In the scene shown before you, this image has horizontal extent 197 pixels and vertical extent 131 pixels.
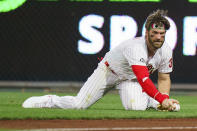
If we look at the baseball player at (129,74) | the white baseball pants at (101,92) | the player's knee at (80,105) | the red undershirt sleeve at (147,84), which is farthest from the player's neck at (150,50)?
the player's knee at (80,105)

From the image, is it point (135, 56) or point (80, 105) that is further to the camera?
point (80, 105)

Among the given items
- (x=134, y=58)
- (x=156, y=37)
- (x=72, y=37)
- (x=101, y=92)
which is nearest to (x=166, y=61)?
(x=156, y=37)

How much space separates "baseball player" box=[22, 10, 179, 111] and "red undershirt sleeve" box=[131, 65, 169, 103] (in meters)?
0.25

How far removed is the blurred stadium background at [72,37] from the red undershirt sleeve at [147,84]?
5.45 metres

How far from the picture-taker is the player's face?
7383 mm

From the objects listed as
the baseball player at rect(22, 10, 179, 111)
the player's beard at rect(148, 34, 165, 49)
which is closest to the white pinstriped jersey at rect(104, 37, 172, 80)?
the baseball player at rect(22, 10, 179, 111)

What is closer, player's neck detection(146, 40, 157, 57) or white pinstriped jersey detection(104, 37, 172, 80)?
white pinstriped jersey detection(104, 37, 172, 80)

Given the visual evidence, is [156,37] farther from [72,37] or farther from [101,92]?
[72,37]

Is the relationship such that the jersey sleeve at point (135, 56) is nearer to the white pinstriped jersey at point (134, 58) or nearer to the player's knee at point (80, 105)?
the white pinstriped jersey at point (134, 58)

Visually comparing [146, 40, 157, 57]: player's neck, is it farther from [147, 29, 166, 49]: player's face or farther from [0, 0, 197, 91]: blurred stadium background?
[0, 0, 197, 91]: blurred stadium background

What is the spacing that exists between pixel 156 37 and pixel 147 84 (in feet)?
2.11

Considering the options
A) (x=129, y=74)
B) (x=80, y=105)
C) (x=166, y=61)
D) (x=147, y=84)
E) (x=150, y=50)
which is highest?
(x=150, y=50)

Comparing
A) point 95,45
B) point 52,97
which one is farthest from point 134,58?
point 95,45

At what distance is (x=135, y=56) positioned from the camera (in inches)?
289
